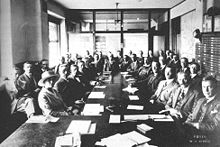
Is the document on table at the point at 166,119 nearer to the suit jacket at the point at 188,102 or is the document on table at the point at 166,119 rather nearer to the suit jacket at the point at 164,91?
the suit jacket at the point at 188,102

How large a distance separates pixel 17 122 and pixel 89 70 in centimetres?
346

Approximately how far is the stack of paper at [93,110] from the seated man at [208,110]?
995 mm

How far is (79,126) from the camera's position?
2555 mm

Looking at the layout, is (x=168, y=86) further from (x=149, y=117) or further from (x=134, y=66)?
(x=134, y=66)

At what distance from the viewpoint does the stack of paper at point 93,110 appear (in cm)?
305

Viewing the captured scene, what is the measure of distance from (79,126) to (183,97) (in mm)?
1755

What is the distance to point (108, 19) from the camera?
Answer: 37.2ft

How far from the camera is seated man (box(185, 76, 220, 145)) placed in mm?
2660

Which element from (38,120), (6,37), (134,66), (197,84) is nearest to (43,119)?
(38,120)

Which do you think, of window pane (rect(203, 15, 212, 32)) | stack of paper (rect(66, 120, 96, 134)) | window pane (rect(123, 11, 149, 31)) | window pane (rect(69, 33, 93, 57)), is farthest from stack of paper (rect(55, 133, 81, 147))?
window pane (rect(123, 11, 149, 31))

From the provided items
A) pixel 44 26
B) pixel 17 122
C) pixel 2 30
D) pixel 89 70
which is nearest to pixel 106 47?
pixel 89 70

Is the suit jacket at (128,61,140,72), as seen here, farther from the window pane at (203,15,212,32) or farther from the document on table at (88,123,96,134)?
the document on table at (88,123,96,134)

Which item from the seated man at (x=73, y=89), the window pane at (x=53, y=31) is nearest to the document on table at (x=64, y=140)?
the seated man at (x=73, y=89)

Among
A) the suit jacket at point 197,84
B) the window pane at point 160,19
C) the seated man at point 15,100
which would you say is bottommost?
the seated man at point 15,100
